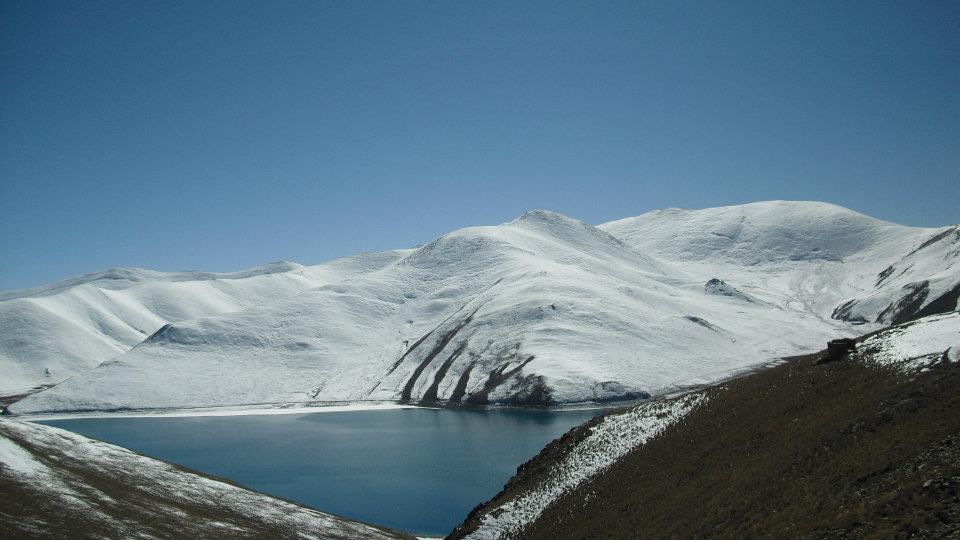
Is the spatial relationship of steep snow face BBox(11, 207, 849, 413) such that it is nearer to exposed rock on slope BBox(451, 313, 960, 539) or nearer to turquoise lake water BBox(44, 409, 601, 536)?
turquoise lake water BBox(44, 409, 601, 536)

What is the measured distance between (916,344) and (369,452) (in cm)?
7700

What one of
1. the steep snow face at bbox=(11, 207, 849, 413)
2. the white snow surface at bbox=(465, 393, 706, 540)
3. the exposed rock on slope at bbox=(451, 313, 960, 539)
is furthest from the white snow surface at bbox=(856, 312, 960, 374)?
the steep snow face at bbox=(11, 207, 849, 413)

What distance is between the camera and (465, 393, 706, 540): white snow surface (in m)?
45.9

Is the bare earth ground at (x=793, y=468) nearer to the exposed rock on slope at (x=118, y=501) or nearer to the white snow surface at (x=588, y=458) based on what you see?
the white snow surface at (x=588, y=458)

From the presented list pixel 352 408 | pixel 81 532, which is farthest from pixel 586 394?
pixel 81 532

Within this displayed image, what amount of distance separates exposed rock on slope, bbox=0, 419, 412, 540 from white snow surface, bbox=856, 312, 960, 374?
132ft

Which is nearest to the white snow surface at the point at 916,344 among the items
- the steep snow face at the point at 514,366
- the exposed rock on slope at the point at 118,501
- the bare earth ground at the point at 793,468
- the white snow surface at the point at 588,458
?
the bare earth ground at the point at 793,468

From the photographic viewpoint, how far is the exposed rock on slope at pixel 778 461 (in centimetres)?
2453

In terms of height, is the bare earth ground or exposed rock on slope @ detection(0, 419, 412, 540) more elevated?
the bare earth ground

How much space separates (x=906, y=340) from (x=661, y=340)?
442 feet

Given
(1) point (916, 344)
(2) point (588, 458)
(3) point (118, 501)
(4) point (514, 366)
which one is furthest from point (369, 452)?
(1) point (916, 344)

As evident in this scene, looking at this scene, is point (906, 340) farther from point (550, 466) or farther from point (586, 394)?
point (586, 394)

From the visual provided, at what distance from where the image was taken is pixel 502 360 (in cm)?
16188

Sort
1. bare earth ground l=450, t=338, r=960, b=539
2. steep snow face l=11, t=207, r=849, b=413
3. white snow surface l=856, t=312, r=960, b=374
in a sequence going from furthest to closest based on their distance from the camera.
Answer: steep snow face l=11, t=207, r=849, b=413 < white snow surface l=856, t=312, r=960, b=374 < bare earth ground l=450, t=338, r=960, b=539
